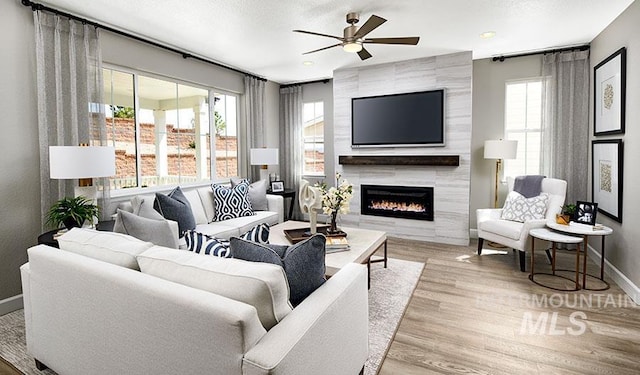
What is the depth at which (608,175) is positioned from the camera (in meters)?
3.55

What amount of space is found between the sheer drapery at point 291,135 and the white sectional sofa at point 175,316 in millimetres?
4657

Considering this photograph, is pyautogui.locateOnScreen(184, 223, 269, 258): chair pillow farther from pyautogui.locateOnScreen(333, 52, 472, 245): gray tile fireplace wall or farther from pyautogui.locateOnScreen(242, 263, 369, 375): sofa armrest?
pyautogui.locateOnScreen(333, 52, 472, 245): gray tile fireplace wall

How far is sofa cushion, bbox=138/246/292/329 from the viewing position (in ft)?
4.06

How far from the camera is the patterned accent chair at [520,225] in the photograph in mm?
3606

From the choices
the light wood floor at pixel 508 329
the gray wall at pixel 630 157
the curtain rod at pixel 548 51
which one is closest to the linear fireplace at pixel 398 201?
the light wood floor at pixel 508 329

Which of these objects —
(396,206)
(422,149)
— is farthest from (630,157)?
(396,206)

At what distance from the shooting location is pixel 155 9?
10.3 ft

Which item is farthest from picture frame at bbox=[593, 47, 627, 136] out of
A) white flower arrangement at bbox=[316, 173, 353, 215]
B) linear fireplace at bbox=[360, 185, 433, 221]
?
white flower arrangement at bbox=[316, 173, 353, 215]

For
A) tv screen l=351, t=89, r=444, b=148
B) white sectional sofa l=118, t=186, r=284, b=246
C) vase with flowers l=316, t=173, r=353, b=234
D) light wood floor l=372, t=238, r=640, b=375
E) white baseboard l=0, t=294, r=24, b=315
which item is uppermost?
tv screen l=351, t=89, r=444, b=148

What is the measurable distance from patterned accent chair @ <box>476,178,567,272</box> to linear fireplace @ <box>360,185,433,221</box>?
838mm

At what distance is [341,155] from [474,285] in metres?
2.90

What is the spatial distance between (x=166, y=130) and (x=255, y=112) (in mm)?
1638

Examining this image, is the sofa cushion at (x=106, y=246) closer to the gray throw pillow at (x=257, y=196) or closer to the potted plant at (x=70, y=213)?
the potted plant at (x=70, y=213)

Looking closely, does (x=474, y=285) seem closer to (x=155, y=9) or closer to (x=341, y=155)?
(x=341, y=155)
